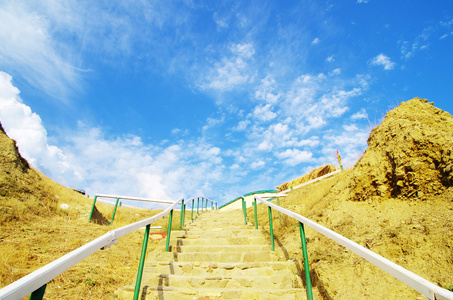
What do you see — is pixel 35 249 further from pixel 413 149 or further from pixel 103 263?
pixel 413 149

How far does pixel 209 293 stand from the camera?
131 inches

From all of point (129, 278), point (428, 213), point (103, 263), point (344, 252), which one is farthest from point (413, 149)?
point (103, 263)

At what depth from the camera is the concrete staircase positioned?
10.8 feet

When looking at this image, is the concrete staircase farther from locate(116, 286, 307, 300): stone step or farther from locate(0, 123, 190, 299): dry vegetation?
locate(0, 123, 190, 299): dry vegetation

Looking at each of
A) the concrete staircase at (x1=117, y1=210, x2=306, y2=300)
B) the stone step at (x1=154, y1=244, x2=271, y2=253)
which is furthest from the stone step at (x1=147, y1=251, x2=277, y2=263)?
the stone step at (x1=154, y1=244, x2=271, y2=253)

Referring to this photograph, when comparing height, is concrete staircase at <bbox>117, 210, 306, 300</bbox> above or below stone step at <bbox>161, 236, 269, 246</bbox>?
below

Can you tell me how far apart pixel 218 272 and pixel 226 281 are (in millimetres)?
414

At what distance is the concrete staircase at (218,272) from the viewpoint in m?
3.29

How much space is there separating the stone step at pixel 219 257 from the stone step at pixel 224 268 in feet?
0.98

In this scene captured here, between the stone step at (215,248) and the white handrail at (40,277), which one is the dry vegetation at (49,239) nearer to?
the stone step at (215,248)

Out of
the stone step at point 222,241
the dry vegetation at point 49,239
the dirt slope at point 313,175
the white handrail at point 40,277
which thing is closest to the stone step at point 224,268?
the dry vegetation at point 49,239

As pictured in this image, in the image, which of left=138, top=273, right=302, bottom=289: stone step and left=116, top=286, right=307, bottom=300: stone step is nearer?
left=116, top=286, right=307, bottom=300: stone step

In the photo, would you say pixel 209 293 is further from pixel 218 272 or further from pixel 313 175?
pixel 313 175

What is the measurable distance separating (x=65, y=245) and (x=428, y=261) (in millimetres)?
6171
